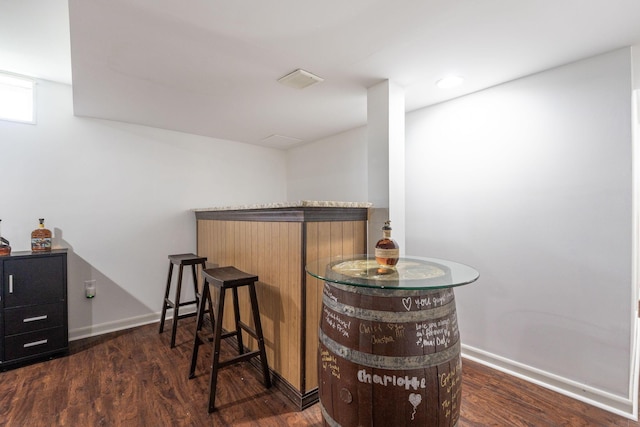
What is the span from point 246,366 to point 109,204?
2.16 m

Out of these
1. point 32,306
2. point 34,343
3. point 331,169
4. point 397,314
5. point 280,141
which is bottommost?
point 34,343

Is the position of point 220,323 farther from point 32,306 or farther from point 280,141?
point 280,141

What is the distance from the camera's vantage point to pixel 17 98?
8.31ft

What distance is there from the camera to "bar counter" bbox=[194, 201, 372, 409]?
180 centimetres

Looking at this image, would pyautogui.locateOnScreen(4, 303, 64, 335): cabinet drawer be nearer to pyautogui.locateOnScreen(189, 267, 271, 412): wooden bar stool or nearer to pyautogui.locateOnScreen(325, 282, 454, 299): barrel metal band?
pyautogui.locateOnScreen(189, 267, 271, 412): wooden bar stool

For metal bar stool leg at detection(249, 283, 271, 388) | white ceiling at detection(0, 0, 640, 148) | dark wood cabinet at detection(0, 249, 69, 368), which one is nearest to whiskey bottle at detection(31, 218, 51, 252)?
dark wood cabinet at detection(0, 249, 69, 368)

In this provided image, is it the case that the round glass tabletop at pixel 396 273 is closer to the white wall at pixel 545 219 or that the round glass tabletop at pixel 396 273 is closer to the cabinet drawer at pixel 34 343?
the white wall at pixel 545 219

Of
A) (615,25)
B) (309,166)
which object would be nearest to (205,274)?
(309,166)

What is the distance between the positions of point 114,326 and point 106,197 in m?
1.31

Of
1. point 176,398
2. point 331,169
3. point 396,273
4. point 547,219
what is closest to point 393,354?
point 396,273

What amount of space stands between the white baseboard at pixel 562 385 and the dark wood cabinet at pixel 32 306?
3.40 m

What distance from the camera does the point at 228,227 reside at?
2680 millimetres

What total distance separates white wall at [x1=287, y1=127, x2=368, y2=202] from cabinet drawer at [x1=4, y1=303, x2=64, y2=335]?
283 centimetres

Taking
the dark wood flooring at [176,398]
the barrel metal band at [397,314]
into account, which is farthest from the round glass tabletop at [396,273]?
the dark wood flooring at [176,398]
